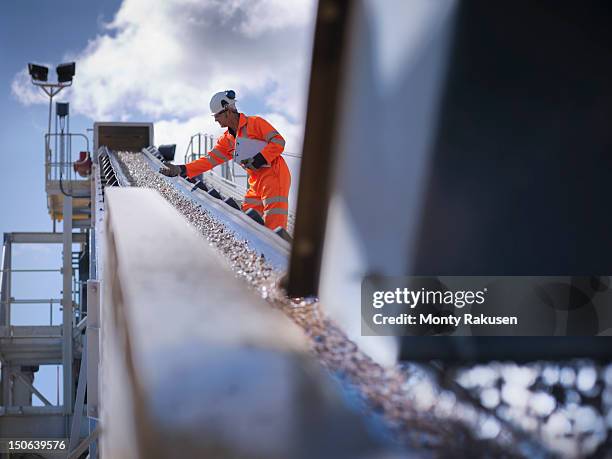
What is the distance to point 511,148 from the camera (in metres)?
1.02

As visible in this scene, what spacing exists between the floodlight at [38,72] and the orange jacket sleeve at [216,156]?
979cm

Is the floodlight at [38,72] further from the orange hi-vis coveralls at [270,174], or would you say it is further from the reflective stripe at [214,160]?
the orange hi-vis coveralls at [270,174]

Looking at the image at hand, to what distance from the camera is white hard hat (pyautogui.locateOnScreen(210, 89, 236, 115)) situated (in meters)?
4.48

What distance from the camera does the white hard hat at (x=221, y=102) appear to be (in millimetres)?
4484

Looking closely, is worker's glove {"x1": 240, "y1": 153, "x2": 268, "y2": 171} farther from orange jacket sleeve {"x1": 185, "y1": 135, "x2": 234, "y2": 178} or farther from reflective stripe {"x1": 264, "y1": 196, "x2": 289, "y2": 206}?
orange jacket sleeve {"x1": 185, "y1": 135, "x2": 234, "y2": 178}

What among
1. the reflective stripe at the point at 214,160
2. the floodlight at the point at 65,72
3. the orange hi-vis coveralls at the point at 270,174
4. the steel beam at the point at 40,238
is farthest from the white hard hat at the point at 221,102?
the floodlight at the point at 65,72

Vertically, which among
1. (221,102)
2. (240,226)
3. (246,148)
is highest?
(221,102)

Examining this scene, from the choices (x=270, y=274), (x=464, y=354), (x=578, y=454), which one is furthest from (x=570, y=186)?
(x=270, y=274)

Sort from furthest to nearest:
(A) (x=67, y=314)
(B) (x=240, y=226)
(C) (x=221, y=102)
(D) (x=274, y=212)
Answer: (A) (x=67, y=314)
(C) (x=221, y=102)
(D) (x=274, y=212)
(B) (x=240, y=226)

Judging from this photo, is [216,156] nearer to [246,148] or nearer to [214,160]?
[214,160]

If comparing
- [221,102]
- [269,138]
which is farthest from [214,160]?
[269,138]

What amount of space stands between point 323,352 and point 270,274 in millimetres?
557

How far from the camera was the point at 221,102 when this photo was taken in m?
4.49

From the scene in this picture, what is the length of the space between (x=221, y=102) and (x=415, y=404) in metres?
3.85
